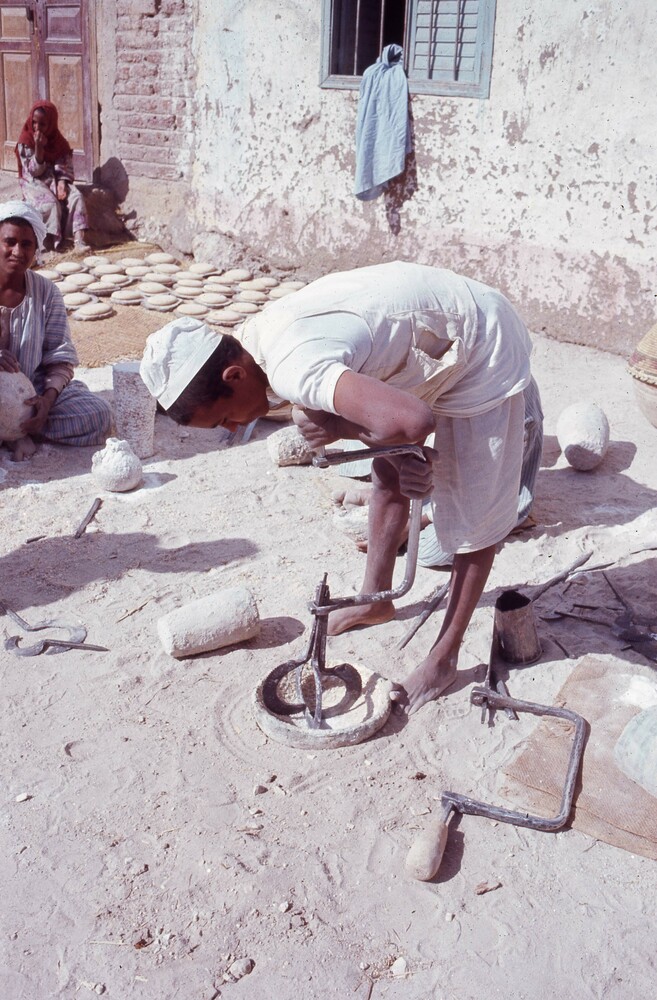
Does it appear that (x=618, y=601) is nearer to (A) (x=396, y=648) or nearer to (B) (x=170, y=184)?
(A) (x=396, y=648)

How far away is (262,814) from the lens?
8.94 feet

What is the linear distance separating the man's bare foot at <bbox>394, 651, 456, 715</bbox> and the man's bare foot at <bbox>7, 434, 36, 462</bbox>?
2927 mm

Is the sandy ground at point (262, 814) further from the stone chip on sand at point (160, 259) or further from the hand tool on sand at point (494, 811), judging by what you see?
the stone chip on sand at point (160, 259)

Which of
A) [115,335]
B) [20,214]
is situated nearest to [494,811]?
[20,214]

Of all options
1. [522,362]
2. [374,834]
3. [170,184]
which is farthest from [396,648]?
[170,184]

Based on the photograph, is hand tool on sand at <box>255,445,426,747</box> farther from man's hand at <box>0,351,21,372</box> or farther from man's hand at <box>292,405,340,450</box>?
man's hand at <box>0,351,21,372</box>

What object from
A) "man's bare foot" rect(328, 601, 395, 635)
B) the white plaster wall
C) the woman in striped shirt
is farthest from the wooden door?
"man's bare foot" rect(328, 601, 395, 635)

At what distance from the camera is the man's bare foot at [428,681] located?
3.17 m

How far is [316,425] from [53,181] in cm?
827

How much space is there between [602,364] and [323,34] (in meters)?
3.70

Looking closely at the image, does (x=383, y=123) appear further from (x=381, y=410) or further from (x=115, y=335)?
(x=381, y=410)

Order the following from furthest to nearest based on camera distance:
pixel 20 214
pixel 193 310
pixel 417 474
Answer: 1. pixel 193 310
2. pixel 20 214
3. pixel 417 474

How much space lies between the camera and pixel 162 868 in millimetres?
2533

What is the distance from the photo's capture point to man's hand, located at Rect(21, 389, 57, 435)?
512 centimetres
